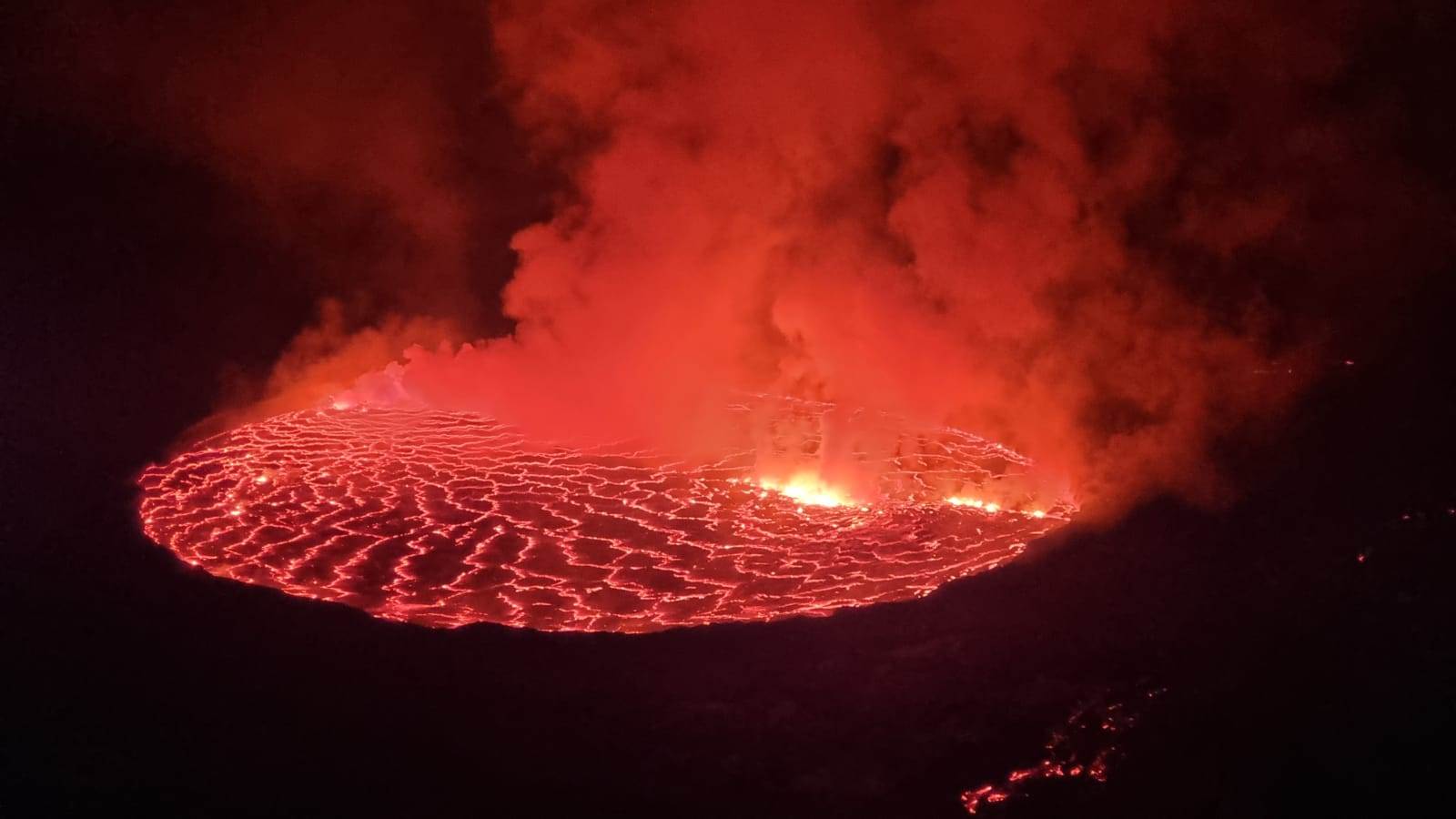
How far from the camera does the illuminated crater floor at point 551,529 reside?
504 centimetres

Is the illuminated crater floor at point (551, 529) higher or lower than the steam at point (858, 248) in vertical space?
lower

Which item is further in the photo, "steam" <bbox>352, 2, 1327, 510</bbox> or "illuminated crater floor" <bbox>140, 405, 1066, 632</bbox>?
"steam" <bbox>352, 2, 1327, 510</bbox>

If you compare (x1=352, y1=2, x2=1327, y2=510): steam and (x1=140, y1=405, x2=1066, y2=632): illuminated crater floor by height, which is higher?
(x1=352, y1=2, x2=1327, y2=510): steam

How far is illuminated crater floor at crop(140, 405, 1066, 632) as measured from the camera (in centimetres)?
504

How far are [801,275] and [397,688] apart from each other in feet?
22.3

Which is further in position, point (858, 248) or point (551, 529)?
point (858, 248)

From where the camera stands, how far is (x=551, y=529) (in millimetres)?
6336

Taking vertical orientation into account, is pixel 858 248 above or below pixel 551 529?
above

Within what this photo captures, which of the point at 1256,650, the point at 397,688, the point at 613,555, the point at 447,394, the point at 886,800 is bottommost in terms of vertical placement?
the point at 886,800

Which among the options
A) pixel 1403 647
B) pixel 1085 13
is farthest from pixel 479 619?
pixel 1085 13

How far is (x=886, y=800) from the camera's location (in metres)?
3.31

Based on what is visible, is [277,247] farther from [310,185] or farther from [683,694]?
[683,694]

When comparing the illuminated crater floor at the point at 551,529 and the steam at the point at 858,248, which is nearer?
the illuminated crater floor at the point at 551,529

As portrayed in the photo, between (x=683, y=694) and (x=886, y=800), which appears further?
(x=683, y=694)
